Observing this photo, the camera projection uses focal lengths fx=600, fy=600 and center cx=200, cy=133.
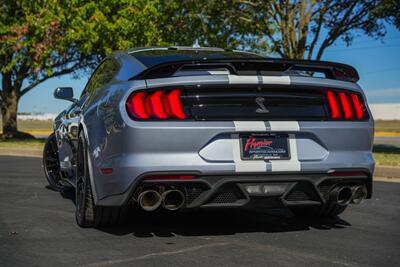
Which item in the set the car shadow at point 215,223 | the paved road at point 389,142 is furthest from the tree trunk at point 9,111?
the car shadow at point 215,223

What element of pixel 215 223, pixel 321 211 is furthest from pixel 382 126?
pixel 215 223

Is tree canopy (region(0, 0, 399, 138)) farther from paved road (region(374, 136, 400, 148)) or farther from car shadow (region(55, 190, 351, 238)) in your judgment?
car shadow (region(55, 190, 351, 238))

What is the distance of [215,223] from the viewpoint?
5.04 m

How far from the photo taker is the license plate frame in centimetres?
408

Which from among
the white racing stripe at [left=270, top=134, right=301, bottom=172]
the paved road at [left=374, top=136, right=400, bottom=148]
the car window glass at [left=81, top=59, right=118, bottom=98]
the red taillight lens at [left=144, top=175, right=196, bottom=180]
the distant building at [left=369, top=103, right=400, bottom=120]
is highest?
the car window glass at [left=81, top=59, right=118, bottom=98]

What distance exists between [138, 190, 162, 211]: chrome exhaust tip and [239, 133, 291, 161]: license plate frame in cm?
64

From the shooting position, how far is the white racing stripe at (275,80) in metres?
4.18

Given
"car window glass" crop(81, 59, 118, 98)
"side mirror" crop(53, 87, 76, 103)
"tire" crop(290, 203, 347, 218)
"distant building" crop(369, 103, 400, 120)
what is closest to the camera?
"car window glass" crop(81, 59, 118, 98)

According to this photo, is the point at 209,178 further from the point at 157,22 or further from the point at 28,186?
the point at 157,22

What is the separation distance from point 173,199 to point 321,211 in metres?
1.69

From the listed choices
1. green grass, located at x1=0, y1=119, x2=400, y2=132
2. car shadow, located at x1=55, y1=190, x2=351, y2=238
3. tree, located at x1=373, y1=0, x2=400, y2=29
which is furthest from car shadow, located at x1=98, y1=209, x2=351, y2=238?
green grass, located at x1=0, y1=119, x2=400, y2=132

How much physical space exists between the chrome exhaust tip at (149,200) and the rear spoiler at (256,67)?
2.60 ft

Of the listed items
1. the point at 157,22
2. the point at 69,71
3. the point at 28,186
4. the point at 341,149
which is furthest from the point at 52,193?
the point at 69,71

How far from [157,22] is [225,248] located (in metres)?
15.5
